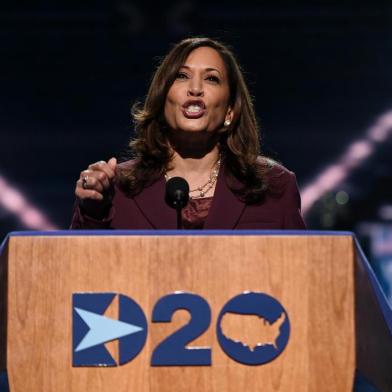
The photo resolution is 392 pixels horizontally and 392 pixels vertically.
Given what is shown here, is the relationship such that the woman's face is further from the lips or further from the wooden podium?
the wooden podium

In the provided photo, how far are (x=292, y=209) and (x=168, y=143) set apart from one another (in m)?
0.34

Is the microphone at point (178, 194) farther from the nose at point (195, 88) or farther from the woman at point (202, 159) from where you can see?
the nose at point (195, 88)

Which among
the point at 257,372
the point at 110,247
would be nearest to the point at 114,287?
the point at 110,247

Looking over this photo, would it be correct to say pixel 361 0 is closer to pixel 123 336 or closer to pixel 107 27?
pixel 107 27

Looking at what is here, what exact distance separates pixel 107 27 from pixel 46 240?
3850 mm

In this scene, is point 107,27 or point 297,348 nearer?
point 297,348

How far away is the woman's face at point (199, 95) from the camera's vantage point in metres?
1.76

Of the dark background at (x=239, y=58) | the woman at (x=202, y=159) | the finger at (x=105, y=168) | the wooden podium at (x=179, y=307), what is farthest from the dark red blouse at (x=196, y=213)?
the dark background at (x=239, y=58)

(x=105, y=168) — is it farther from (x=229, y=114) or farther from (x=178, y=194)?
(x=229, y=114)

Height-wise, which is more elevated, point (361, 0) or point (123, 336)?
point (361, 0)

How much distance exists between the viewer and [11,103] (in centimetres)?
565

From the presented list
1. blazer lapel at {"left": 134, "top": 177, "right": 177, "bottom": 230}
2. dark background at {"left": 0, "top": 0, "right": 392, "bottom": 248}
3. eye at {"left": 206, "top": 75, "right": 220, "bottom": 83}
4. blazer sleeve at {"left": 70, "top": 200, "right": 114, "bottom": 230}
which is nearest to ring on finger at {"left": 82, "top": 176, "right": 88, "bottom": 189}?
blazer sleeve at {"left": 70, "top": 200, "right": 114, "bottom": 230}

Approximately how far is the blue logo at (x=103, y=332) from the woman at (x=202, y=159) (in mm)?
454

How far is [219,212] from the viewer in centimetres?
163
